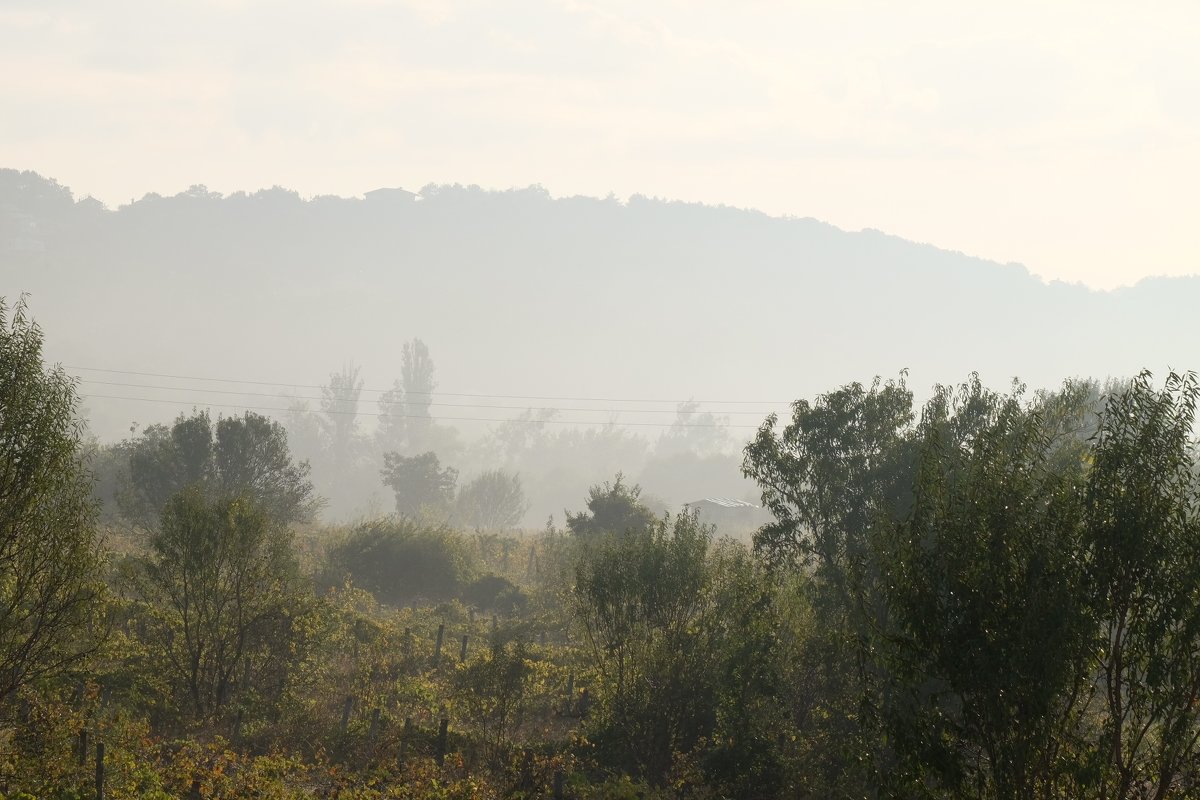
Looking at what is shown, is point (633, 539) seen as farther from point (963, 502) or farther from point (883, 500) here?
point (963, 502)

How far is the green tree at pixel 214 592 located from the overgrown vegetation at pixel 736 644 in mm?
96

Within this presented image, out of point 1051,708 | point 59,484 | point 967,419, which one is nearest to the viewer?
point 1051,708

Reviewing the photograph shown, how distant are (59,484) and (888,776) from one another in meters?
16.8

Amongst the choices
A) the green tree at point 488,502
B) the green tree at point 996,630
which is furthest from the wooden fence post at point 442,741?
the green tree at point 488,502

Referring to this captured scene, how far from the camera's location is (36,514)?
1891cm

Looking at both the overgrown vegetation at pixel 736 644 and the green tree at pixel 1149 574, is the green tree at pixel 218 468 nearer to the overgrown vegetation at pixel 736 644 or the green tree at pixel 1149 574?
the overgrown vegetation at pixel 736 644

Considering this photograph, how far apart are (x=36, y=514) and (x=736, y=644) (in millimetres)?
16146

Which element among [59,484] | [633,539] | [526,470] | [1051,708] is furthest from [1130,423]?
[526,470]

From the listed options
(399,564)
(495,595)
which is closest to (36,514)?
(399,564)

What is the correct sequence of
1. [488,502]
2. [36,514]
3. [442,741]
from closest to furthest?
[36,514] < [442,741] < [488,502]

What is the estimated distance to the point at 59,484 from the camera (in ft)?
62.9

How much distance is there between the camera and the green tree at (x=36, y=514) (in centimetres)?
1839

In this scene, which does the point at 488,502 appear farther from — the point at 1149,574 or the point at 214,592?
the point at 1149,574

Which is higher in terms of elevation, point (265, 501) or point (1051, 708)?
point (1051, 708)
